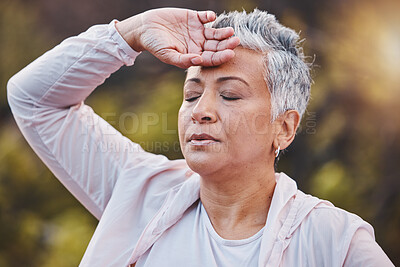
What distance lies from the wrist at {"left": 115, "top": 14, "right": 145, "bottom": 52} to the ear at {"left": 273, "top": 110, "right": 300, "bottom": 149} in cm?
65

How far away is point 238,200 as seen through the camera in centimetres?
190

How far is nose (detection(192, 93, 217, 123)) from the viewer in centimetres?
178

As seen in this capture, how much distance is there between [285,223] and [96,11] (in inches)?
185

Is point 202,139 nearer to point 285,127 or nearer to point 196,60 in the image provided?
point 196,60

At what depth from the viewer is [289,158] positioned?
172 inches

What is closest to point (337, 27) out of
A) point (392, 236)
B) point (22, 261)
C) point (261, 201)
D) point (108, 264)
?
point (392, 236)

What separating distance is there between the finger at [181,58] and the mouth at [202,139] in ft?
0.89

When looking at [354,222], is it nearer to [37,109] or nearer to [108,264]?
[108,264]

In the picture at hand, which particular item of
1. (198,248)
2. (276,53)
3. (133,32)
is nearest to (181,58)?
(133,32)

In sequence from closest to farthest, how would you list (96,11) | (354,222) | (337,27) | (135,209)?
(354,222) → (135,209) → (337,27) → (96,11)

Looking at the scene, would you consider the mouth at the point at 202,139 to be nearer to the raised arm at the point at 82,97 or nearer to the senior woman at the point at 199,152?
the senior woman at the point at 199,152

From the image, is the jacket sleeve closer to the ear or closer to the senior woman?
the senior woman

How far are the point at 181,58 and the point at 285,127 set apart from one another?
1.74 feet

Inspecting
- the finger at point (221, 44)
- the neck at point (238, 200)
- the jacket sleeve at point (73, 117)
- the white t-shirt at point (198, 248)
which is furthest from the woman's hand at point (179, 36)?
the white t-shirt at point (198, 248)
